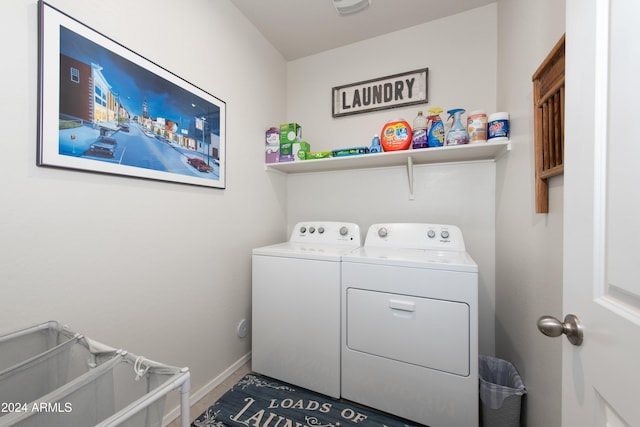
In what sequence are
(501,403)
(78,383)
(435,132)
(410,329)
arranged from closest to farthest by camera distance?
1. (78,383)
2. (501,403)
3. (410,329)
4. (435,132)

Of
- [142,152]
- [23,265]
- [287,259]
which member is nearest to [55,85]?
[142,152]

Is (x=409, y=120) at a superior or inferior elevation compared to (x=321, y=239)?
superior

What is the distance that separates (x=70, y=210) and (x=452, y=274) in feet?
5.50

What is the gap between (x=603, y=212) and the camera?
47 centimetres

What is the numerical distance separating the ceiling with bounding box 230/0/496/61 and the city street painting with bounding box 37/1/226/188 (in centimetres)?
88

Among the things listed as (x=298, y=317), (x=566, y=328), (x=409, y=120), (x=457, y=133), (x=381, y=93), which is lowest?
(x=298, y=317)

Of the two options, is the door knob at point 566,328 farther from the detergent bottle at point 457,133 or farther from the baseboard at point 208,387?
the baseboard at point 208,387

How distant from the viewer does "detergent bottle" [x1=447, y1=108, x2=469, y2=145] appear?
1.58 meters

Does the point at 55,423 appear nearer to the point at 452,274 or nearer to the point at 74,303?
the point at 74,303

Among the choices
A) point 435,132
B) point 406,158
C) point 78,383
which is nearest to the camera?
point 78,383

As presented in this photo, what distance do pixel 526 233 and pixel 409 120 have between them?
121 cm

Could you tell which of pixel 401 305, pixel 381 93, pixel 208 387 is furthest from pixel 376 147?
pixel 208 387

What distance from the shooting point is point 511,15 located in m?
1.42

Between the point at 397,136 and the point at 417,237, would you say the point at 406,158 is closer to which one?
the point at 397,136
